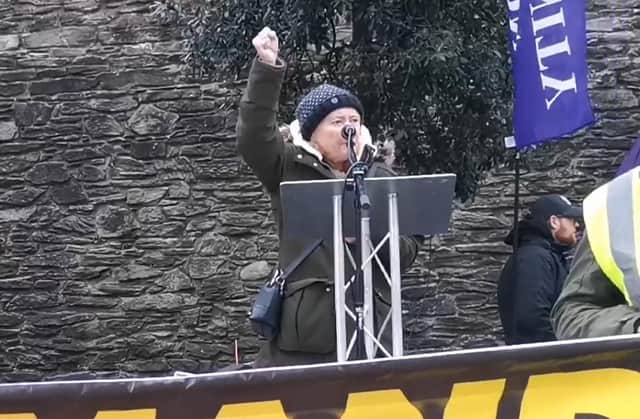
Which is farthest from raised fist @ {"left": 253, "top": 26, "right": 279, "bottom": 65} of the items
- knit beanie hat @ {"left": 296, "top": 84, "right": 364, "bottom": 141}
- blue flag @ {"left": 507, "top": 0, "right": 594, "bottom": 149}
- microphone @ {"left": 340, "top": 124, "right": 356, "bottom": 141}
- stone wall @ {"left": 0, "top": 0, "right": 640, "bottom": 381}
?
stone wall @ {"left": 0, "top": 0, "right": 640, "bottom": 381}

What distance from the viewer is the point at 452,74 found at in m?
5.11

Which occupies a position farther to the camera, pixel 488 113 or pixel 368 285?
pixel 488 113

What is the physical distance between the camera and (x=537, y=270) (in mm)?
5445

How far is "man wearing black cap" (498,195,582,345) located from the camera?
536 cm

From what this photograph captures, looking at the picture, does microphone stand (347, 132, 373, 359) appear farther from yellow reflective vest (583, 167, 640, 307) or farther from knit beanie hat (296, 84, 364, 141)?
yellow reflective vest (583, 167, 640, 307)

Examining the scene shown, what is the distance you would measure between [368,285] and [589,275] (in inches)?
54.5

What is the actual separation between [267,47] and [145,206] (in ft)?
Answer: 13.9

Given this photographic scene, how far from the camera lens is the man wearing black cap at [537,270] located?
536cm

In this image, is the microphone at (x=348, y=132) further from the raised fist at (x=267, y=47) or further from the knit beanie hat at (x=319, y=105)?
the raised fist at (x=267, y=47)

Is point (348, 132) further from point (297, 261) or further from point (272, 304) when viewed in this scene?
point (272, 304)

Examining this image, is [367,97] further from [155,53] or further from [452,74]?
[155,53]

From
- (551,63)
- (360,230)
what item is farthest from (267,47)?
(551,63)

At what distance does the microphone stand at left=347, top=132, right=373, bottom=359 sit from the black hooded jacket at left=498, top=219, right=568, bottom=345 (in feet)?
5.16

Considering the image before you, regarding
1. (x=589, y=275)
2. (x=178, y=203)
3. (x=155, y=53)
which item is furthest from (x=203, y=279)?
(x=589, y=275)
